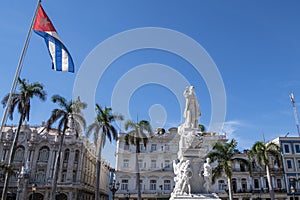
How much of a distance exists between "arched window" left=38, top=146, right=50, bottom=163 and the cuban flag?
1516 inches

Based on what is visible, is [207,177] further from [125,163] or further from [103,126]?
[125,163]

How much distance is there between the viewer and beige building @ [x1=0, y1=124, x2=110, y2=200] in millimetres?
43406

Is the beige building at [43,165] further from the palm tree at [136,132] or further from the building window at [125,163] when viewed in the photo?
the palm tree at [136,132]

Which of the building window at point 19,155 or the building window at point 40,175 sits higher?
the building window at point 19,155

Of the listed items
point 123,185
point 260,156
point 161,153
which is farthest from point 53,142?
point 260,156

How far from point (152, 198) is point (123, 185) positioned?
220 inches

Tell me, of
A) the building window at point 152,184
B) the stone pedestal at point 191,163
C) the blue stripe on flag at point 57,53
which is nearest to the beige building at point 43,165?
the building window at point 152,184

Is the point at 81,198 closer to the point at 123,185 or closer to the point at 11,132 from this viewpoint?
the point at 123,185

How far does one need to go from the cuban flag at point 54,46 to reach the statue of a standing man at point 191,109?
6.24 meters

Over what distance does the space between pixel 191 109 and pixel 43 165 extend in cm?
3957

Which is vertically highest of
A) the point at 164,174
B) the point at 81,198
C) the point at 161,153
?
the point at 161,153

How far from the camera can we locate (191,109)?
553 inches

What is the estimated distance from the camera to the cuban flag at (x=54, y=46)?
12766mm

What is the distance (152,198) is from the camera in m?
45.8
